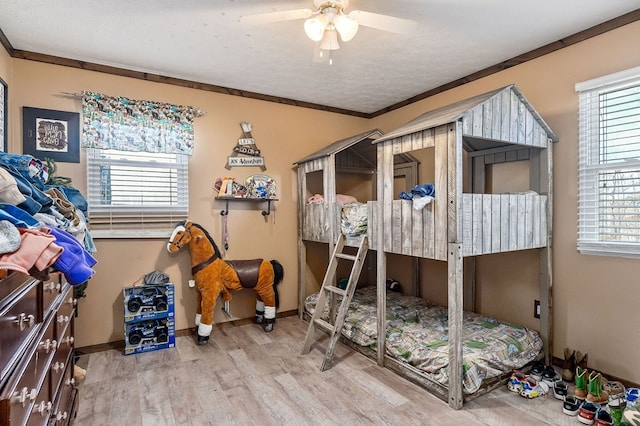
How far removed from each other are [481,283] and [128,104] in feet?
12.3

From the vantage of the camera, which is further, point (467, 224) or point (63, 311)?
point (467, 224)

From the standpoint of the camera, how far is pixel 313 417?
2.09 m

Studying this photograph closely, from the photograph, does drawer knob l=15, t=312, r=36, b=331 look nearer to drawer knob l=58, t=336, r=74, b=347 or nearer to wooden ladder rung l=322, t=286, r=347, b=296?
drawer knob l=58, t=336, r=74, b=347

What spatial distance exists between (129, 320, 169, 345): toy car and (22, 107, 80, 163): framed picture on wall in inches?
61.6

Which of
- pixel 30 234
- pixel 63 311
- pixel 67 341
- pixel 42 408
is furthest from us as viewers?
pixel 67 341

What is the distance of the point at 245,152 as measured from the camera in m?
3.72

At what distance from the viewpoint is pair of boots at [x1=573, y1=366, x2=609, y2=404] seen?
2.16 meters

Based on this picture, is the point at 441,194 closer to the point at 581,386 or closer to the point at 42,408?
the point at 581,386

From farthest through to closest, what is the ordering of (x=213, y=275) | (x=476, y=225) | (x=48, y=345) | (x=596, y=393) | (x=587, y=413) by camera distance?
1. (x=213, y=275)
2. (x=476, y=225)
3. (x=596, y=393)
4. (x=587, y=413)
5. (x=48, y=345)

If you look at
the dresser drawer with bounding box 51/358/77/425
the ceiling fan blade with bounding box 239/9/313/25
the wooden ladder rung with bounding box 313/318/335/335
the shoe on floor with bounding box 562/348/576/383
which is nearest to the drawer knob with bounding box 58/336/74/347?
the dresser drawer with bounding box 51/358/77/425

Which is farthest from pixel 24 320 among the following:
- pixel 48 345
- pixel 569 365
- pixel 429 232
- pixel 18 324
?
pixel 569 365

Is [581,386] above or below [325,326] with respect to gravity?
below

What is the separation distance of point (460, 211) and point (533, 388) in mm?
1320

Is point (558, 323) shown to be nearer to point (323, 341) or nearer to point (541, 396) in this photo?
point (541, 396)
